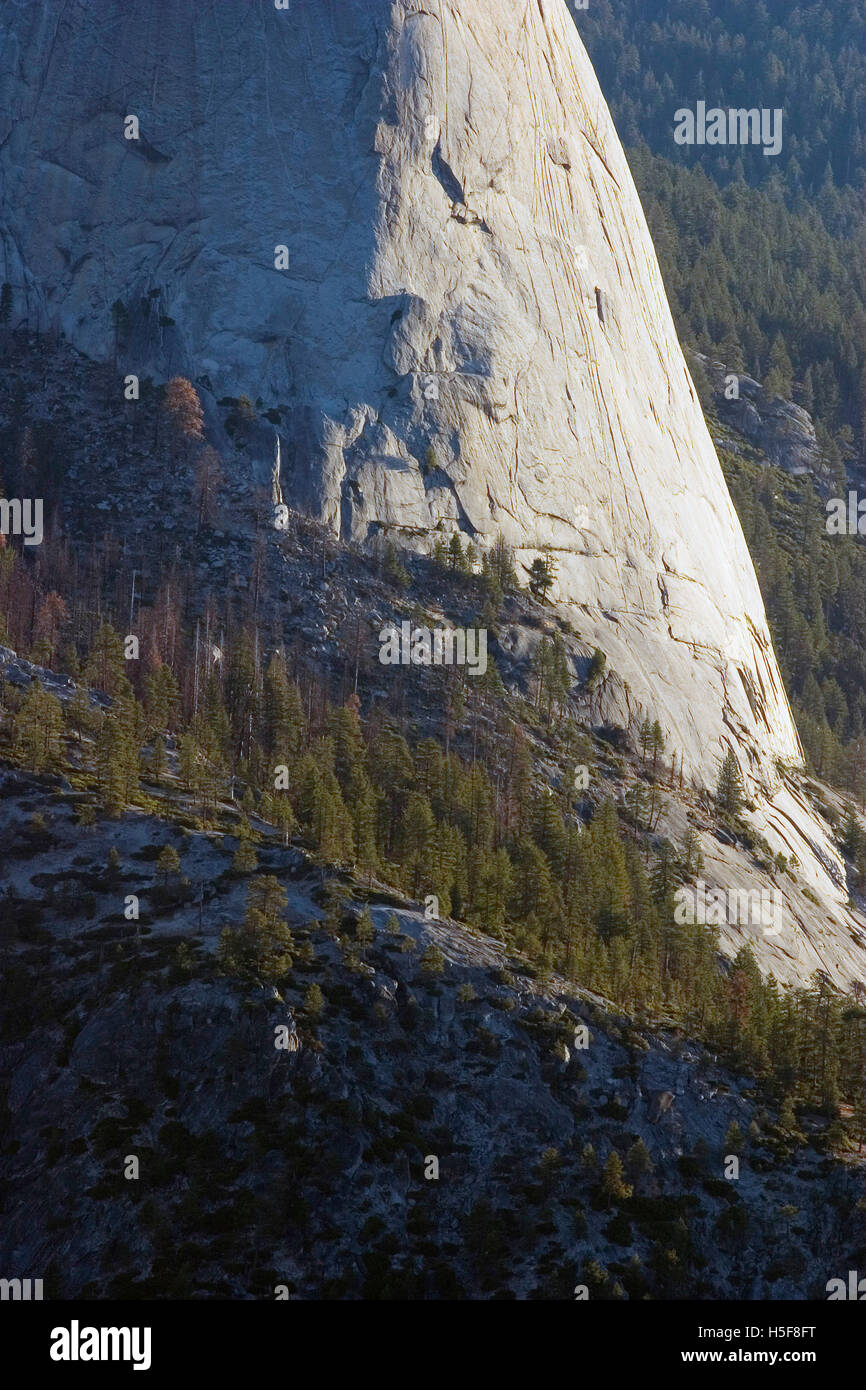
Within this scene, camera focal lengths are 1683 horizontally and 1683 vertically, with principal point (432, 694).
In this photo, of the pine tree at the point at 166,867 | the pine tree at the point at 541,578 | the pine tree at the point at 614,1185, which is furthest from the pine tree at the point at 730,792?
the pine tree at the point at 614,1185

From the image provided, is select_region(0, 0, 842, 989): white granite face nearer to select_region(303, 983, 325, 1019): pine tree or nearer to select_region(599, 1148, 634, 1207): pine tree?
select_region(303, 983, 325, 1019): pine tree

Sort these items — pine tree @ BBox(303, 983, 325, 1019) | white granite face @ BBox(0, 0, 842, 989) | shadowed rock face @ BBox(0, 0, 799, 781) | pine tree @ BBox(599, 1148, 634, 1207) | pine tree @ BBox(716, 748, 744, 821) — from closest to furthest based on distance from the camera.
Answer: pine tree @ BBox(599, 1148, 634, 1207)
pine tree @ BBox(303, 983, 325, 1019)
pine tree @ BBox(716, 748, 744, 821)
white granite face @ BBox(0, 0, 842, 989)
shadowed rock face @ BBox(0, 0, 799, 781)

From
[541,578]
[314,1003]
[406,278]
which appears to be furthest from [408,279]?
[314,1003]

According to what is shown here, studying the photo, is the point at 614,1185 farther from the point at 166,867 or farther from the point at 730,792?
the point at 730,792

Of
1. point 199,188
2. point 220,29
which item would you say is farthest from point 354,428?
point 220,29

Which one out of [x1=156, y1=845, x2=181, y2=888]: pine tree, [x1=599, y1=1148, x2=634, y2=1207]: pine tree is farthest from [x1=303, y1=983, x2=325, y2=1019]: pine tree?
[x1=599, y1=1148, x2=634, y2=1207]: pine tree
